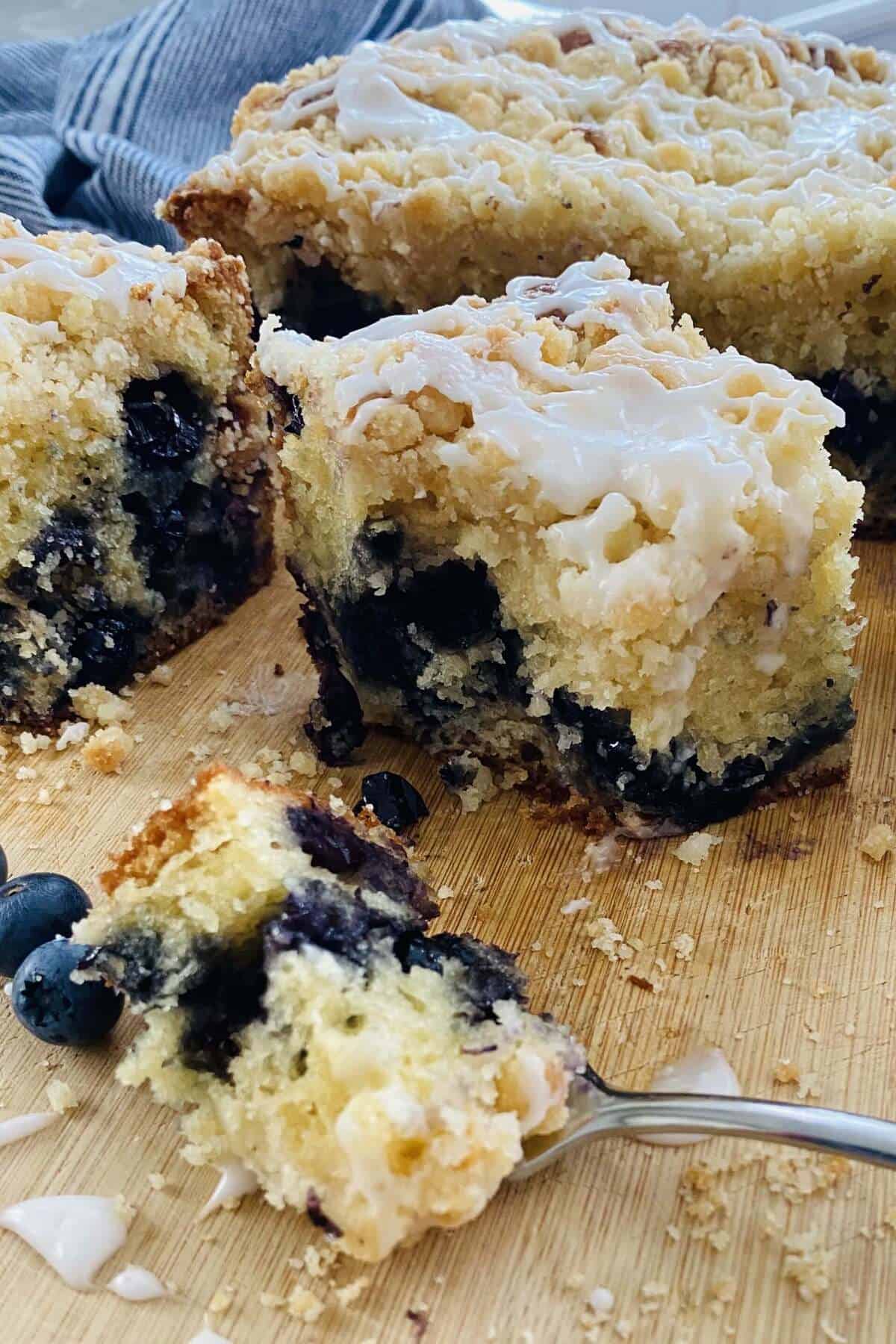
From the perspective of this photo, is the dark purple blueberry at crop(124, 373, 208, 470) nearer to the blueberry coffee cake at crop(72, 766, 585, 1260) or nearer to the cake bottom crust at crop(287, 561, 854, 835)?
the cake bottom crust at crop(287, 561, 854, 835)

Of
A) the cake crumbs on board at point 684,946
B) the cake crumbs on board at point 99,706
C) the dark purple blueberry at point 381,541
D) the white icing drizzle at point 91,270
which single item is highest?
the white icing drizzle at point 91,270

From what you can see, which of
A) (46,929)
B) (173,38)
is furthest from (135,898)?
(173,38)

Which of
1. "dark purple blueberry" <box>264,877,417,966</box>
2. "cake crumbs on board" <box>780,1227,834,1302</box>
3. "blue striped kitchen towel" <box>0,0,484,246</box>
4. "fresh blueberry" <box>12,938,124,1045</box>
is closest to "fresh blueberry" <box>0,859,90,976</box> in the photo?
"fresh blueberry" <box>12,938,124,1045</box>

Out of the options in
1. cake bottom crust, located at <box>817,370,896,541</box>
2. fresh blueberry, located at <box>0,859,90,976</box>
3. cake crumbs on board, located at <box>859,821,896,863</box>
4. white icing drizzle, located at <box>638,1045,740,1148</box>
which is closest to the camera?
white icing drizzle, located at <box>638,1045,740,1148</box>

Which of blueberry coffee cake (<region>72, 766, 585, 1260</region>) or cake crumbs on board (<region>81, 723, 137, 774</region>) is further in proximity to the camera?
cake crumbs on board (<region>81, 723, 137, 774</region>)

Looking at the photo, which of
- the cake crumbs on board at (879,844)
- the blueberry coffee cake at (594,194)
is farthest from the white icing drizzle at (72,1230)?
the blueberry coffee cake at (594,194)

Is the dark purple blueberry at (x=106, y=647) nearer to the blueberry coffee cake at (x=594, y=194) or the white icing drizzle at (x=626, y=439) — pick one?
the white icing drizzle at (x=626, y=439)
